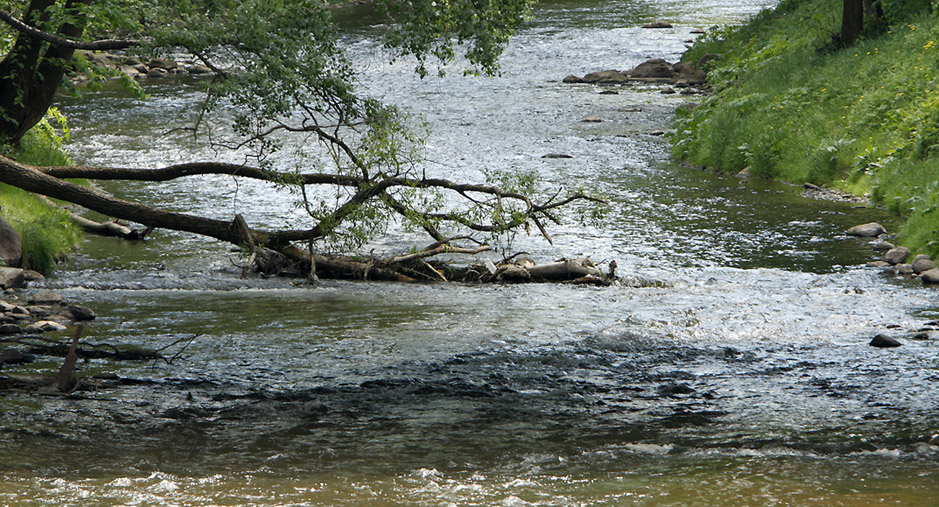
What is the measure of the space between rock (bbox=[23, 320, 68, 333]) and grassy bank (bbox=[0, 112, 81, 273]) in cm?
383

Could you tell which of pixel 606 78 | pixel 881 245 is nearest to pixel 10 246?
pixel 881 245

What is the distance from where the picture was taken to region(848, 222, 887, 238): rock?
54.9 ft

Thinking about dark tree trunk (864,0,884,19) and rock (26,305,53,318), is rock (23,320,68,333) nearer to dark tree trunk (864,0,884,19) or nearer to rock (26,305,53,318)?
rock (26,305,53,318)

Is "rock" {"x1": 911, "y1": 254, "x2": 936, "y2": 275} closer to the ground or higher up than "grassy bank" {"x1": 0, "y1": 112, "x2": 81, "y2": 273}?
closer to the ground

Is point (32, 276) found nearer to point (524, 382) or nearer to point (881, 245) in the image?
point (524, 382)

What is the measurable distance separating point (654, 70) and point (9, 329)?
2925cm

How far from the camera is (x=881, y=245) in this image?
52.6ft

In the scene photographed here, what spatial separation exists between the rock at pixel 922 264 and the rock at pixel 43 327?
39.5 ft

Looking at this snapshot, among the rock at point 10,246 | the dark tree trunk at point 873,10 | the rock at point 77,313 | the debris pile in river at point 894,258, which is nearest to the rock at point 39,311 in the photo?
the rock at point 77,313

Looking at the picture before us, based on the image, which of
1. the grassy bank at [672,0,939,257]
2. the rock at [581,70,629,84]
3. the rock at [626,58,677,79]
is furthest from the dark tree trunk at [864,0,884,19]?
the rock at [581,70,629,84]

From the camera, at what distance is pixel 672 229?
17875mm

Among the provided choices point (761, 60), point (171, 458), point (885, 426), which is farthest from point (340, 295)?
point (761, 60)

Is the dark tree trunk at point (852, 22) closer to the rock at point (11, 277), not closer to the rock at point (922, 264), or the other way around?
the rock at point (922, 264)

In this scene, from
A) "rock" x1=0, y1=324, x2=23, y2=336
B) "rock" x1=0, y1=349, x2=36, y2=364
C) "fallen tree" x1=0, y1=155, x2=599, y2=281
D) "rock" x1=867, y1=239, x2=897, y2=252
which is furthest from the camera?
"rock" x1=867, y1=239, x2=897, y2=252
